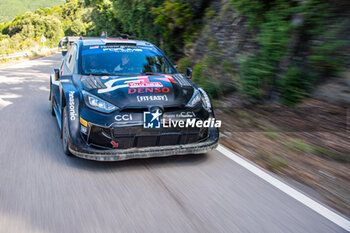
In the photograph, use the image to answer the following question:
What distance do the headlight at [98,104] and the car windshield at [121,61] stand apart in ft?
2.82

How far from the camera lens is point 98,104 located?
4133mm

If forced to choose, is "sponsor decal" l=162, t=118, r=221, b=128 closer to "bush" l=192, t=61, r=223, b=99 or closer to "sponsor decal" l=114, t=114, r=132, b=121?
"sponsor decal" l=114, t=114, r=132, b=121

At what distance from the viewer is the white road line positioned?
3070 millimetres

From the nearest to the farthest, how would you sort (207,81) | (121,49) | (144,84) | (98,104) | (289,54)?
(98,104) < (144,84) < (121,49) < (289,54) < (207,81)

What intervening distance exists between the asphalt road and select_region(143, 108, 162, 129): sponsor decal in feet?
1.79

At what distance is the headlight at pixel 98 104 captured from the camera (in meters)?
4.08

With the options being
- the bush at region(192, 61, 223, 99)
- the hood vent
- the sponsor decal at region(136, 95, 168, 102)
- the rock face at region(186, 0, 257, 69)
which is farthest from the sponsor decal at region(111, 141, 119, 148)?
the rock face at region(186, 0, 257, 69)

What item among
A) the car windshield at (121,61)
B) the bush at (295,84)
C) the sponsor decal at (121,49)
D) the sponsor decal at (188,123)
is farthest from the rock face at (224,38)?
the sponsor decal at (188,123)

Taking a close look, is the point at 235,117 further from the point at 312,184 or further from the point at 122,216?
the point at 122,216

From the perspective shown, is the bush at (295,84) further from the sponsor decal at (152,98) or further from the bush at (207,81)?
the sponsor decal at (152,98)

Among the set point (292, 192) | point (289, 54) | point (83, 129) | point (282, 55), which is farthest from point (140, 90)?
point (289, 54)

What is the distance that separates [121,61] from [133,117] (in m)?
1.52

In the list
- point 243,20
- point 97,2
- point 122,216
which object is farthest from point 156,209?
point 97,2

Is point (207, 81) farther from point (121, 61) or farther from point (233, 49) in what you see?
point (121, 61)
